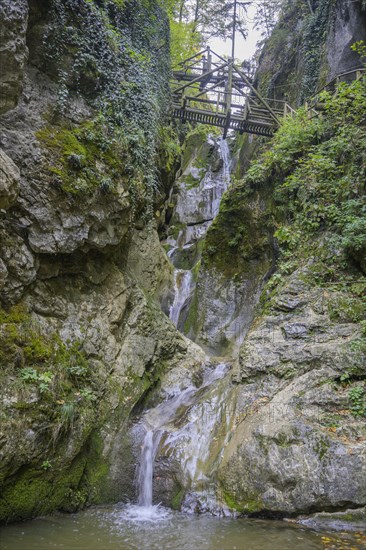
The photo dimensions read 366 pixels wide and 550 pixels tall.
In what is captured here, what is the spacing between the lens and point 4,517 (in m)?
5.79

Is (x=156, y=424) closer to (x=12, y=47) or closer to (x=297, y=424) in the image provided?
(x=297, y=424)

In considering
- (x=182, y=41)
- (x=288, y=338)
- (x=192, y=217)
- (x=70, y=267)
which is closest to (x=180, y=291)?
(x=192, y=217)

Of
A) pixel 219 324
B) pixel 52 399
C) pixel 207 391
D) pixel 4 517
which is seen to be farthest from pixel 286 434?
pixel 219 324

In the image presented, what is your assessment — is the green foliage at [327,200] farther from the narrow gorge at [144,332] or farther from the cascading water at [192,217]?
the cascading water at [192,217]

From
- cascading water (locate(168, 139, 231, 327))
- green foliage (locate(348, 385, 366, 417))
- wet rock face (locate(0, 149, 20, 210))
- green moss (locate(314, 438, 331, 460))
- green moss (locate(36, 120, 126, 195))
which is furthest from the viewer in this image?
cascading water (locate(168, 139, 231, 327))

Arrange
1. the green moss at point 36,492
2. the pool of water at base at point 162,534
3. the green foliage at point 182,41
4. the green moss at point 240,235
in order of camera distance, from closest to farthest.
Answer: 1. the pool of water at base at point 162,534
2. the green moss at point 36,492
3. the green moss at point 240,235
4. the green foliage at point 182,41

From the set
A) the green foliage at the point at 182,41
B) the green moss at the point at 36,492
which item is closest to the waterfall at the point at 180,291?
the green moss at the point at 36,492

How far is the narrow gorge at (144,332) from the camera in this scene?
588cm

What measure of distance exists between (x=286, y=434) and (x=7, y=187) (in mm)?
5800

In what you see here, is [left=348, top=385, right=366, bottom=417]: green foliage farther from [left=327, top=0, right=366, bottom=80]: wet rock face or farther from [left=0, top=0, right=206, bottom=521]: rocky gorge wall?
[left=327, top=0, right=366, bottom=80]: wet rock face

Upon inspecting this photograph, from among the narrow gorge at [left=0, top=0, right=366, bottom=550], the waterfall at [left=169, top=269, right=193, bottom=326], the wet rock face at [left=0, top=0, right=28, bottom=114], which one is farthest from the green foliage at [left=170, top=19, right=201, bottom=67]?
the wet rock face at [left=0, top=0, right=28, bottom=114]

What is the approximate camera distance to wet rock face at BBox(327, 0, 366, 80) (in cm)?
1417

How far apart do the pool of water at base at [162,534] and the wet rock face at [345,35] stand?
1509 cm

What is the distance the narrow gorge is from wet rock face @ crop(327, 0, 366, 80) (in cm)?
352
